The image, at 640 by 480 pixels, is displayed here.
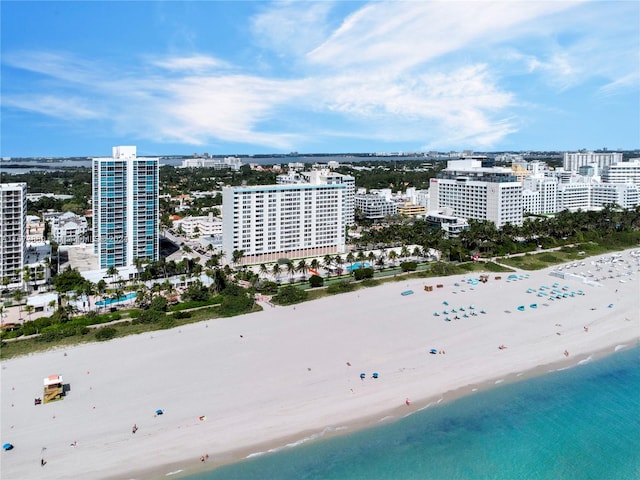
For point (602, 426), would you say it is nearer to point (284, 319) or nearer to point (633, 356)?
Result: point (633, 356)

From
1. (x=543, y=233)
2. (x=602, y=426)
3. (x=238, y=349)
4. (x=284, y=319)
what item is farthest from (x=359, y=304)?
(x=543, y=233)

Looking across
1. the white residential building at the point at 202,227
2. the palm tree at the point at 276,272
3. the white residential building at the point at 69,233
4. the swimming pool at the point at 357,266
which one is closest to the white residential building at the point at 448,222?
the swimming pool at the point at 357,266

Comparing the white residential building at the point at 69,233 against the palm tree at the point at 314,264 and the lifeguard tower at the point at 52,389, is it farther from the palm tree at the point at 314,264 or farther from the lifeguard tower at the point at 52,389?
the lifeguard tower at the point at 52,389

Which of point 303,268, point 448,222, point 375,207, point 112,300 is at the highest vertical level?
point 375,207

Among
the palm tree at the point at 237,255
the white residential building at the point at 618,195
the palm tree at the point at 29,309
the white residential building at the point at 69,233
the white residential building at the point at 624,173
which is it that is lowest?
the palm tree at the point at 29,309

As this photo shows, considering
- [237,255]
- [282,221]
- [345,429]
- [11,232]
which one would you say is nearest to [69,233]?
[11,232]

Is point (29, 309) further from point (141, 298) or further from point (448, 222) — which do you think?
point (448, 222)
